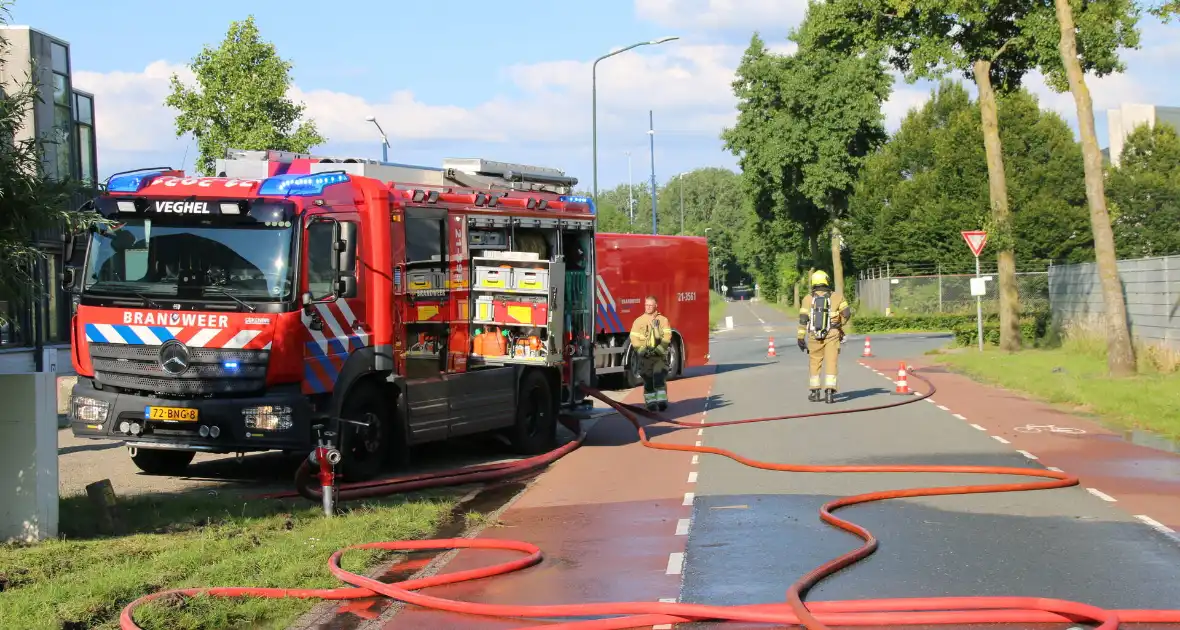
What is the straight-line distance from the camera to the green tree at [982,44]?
29734mm

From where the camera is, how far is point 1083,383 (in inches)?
836

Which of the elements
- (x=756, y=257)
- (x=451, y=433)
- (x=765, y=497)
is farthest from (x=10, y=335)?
(x=756, y=257)

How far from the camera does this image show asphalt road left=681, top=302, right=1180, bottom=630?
7430mm

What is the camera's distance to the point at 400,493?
1200cm

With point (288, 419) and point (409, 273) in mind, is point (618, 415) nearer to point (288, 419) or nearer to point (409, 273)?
point (409, 273)

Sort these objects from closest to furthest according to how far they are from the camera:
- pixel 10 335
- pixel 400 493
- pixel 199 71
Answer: pixel 400 493 → pixel 10 335 → pixel 199 71

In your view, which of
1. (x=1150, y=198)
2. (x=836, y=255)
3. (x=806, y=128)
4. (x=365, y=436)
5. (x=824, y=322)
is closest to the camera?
(x=365, y=436)

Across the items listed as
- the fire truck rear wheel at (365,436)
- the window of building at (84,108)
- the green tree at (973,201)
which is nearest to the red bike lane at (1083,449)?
the fire truck rear wheel at (365,436)

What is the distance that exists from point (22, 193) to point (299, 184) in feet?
11.9

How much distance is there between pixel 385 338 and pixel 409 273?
0.81m

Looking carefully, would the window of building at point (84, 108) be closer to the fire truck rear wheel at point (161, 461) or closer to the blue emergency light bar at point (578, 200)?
the blue emergency light bar at point (578, 200)

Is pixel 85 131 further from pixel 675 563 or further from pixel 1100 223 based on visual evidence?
pixel 675 563

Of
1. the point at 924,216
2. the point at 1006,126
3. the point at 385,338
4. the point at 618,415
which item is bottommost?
the point at 618,415

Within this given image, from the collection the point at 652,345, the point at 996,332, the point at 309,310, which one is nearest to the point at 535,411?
the point at 652,345
